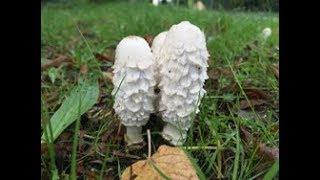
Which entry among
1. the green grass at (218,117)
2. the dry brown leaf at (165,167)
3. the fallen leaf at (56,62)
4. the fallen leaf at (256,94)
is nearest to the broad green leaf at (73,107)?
the green grass at (218,117)

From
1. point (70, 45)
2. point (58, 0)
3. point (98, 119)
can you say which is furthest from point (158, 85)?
point (58, 0)

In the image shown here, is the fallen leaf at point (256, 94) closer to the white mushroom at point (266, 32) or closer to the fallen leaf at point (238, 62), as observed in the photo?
the fallen leaf at point (238, 62)

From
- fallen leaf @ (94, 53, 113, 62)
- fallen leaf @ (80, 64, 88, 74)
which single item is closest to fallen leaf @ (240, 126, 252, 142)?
fallen leaf @ (80, 64, 88, 74)

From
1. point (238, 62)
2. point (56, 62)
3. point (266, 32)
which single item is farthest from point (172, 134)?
point (266, 32)

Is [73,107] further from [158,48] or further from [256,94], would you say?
[256,94]

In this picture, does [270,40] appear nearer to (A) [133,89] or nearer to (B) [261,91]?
(B) [261,91]
